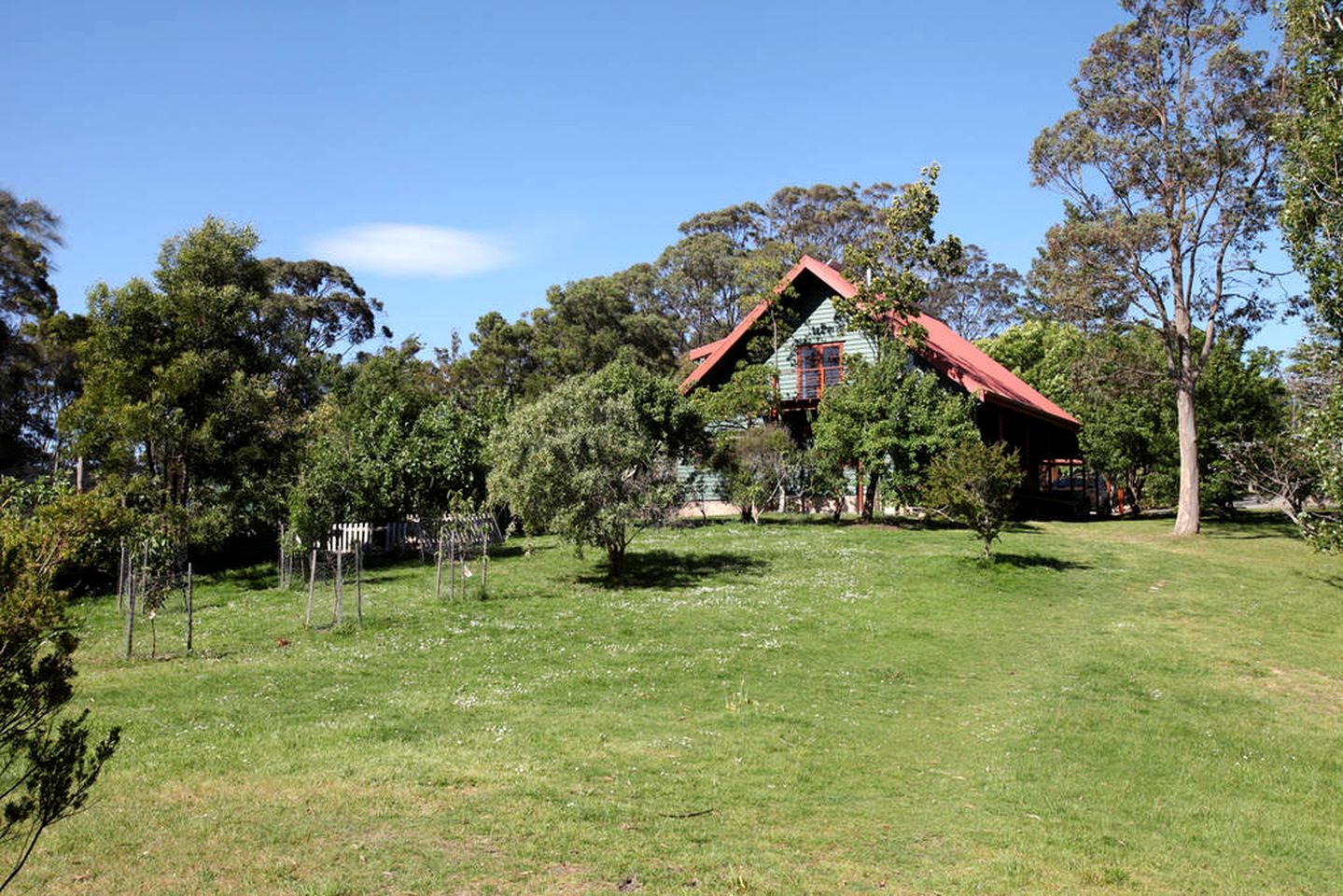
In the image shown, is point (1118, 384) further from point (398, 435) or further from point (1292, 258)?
point (398, 435)

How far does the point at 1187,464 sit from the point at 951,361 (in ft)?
32.5

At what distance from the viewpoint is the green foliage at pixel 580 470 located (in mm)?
22547

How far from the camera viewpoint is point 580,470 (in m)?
22.7

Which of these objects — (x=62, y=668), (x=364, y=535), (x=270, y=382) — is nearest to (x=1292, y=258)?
(x=62, y=668)

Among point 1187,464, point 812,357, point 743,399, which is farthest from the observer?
point 812,357

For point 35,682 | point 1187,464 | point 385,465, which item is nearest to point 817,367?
point 1187,464

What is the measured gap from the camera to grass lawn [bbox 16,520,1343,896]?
7.55m

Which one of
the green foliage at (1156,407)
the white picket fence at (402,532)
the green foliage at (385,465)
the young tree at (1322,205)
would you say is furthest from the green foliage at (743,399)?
the young tree at (1322,205)

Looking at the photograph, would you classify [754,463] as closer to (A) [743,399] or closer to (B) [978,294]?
(A) [743,399]

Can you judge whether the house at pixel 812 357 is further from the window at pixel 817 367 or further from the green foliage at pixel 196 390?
the green foliage at pixel 196 390

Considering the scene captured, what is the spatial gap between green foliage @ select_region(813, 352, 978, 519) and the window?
5.28 metres

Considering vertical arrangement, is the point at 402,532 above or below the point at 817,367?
below

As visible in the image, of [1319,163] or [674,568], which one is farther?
[674,568]

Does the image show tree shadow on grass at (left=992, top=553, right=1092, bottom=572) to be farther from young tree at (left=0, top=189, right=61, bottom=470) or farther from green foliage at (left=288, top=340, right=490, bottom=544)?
young tree at (left=0, top=189, right=61, bottom=470)
